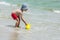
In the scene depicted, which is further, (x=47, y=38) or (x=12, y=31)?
(x=12, y=31)

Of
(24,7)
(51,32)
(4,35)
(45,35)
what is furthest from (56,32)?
(4,35)

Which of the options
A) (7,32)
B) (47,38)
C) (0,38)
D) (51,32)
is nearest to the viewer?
(0,38)

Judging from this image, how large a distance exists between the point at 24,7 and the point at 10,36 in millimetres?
2117

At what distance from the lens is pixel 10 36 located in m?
9.61

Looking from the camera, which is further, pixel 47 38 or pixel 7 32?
pixel 7 32

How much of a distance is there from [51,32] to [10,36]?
2.07 meters

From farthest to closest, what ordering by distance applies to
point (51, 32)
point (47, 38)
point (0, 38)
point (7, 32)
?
point (51, 32) < point (7, 32) < point (47, 38) < point (0, 38)

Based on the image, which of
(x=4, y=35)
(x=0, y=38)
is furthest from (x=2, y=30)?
(x=0, y=38)

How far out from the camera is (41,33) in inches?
421

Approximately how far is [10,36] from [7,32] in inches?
29.6

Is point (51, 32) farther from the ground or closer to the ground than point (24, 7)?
closer to the ground

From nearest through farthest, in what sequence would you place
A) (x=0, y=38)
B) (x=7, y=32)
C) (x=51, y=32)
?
(x=0, y=38) < (x=7, y=32) < (x=51, y=32)

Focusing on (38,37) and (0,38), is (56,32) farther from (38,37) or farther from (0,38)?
(0,38)

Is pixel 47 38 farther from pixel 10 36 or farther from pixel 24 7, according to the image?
pixel 24 7
